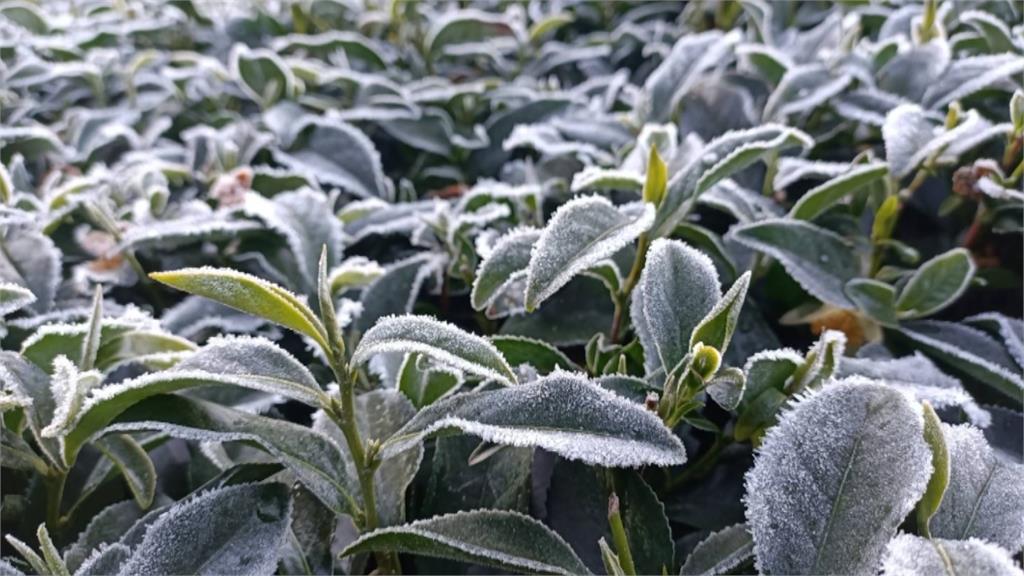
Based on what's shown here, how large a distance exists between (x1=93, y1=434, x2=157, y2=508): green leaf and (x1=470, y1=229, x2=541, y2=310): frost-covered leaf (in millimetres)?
341

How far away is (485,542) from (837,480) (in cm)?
27

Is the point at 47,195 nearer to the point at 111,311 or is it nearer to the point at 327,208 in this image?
the point at 111,311

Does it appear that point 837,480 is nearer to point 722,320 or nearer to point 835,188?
point 722,320

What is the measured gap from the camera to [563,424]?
1.97ft

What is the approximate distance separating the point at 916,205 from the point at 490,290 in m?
0.71

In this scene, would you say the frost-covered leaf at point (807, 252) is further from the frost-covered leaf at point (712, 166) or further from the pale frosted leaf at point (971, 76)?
the pale frosted leaf at point (971, 76)

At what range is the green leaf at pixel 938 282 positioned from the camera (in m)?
0.90

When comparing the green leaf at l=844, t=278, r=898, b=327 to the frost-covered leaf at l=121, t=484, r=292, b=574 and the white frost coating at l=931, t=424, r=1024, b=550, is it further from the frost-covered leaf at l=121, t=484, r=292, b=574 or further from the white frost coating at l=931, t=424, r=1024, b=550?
the frost-covered leaf at l=121, t=484, r=292, b=574

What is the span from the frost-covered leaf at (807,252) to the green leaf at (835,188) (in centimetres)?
3

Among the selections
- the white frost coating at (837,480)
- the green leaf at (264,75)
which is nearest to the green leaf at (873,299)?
the white frost coating at (837,480)

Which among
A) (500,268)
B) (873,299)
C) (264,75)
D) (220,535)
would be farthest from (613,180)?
(264,75)

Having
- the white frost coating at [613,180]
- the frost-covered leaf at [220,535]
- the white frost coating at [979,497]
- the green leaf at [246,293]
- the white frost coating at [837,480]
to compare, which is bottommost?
the frost-covered leaf at [220,535]

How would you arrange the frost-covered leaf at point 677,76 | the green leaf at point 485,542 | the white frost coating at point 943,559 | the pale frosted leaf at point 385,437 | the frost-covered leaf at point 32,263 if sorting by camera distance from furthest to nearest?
the frost-covered leaf at point 677,76 → the frost-covered leaf at point 32,263 → the pale frosted leaf at point 385,437 → the green leaf at point 485,542 → the white frost coating at point 943,559

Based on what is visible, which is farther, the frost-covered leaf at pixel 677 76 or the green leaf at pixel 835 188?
the frost-covered leaf at pixel 677 76
